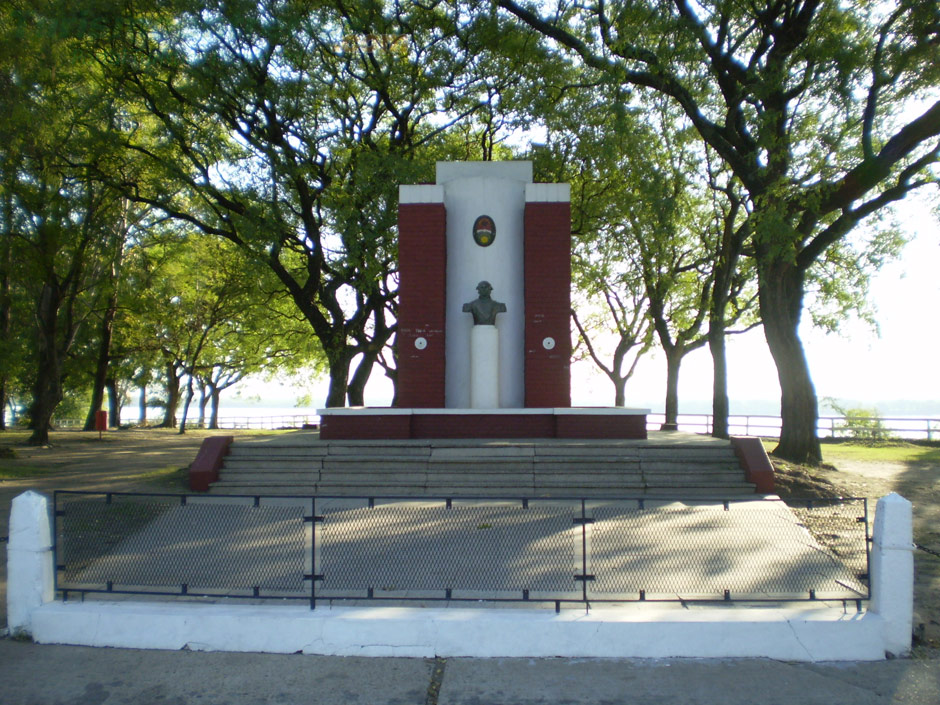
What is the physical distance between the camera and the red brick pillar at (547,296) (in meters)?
17.1

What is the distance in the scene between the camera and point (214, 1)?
17047 millimetres

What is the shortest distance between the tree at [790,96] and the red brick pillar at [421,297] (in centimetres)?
496

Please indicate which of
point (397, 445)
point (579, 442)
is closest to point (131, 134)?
point (397, 445)

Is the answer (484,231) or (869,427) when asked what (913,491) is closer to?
(484,231)

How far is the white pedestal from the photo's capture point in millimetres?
16594

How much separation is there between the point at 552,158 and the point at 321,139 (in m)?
7.08

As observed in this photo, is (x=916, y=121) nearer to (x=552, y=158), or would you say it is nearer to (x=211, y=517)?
(x=552, y=158)

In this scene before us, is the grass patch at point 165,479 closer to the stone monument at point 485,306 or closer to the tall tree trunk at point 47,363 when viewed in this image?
the stone monument at point 485,306

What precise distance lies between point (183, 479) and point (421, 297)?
6.65 meters

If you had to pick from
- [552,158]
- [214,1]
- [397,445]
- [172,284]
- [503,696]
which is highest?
[214,1]

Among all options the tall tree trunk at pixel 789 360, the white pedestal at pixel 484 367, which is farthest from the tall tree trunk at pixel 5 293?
the tall tree trunk at pixel 789 360

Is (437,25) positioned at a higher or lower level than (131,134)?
higher

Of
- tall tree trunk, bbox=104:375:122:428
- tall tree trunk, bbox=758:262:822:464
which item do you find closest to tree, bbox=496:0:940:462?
tall tree trunk, bbox=758:262:822:464

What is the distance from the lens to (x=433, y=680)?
5578 mm
